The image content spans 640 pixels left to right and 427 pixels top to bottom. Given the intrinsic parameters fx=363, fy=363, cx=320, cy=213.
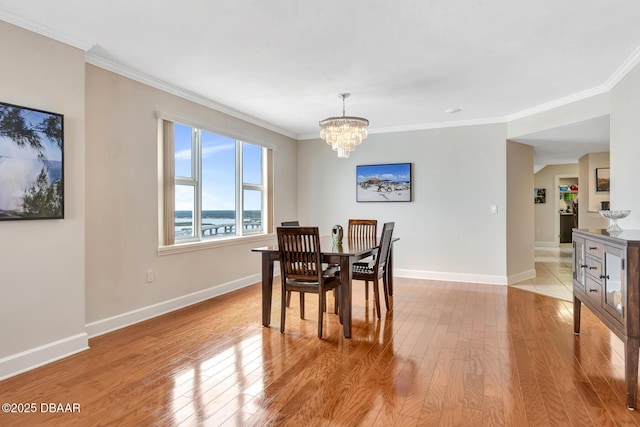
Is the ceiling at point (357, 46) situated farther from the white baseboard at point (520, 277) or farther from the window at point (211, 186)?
the white baseboard at point (520, 277)

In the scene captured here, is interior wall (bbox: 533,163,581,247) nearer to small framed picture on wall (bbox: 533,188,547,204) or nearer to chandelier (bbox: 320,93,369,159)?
small framed picture on wall (bbox: 533,188,547,204)

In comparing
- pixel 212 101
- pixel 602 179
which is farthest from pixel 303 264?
pixel 602 179

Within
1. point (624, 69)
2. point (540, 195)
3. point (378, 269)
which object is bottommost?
point (378, 269)

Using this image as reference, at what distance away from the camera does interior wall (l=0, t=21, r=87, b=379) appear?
2.42 metres

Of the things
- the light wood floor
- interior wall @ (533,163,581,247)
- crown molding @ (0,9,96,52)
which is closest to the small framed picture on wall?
interior wall @ (533,163,581,247)

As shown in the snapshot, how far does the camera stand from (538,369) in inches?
97.4

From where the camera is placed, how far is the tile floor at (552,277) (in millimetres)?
4743

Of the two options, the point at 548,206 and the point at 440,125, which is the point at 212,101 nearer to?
the point at 440,125

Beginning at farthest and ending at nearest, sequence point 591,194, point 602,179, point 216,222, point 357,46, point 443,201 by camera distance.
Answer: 1. point 591,194
2. point 602,179
3. point 443,201
4. point 216,222
5. point 357,46

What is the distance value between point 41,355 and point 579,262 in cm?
419

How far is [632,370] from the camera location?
2016 mm

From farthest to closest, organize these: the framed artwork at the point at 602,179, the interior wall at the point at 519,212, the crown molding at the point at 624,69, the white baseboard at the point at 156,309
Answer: the framed artwork at the point at 602,179 → the interior wall at the point at 519,212 → the white baseboard at the point at 156,309 → the crown molding at the point at 624,69

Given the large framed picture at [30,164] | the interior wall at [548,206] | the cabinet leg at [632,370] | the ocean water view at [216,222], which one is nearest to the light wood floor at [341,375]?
the cabinet leg at [632,370]

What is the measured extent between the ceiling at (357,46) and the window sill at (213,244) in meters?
1.68
